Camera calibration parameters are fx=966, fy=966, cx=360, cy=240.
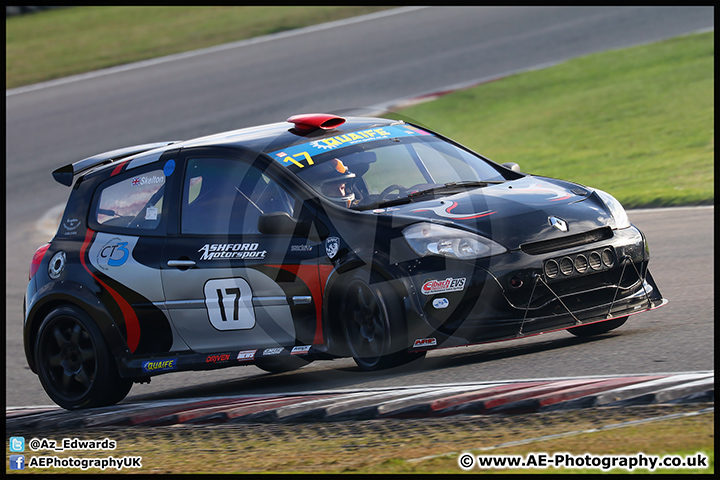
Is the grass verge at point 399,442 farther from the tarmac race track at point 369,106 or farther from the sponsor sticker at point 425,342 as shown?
the sponsor sticker at point 425,342

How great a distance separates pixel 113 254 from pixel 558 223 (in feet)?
10.0

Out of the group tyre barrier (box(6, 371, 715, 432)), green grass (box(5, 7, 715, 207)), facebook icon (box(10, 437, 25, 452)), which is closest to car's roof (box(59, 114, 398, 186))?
tyre barrier (box(6, 371, 715, 432))

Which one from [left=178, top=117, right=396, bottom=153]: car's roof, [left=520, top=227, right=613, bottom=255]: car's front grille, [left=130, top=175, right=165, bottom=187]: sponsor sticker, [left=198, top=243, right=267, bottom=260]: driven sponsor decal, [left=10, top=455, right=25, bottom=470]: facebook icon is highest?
[left=178, top=117, right=396, bottom=153]: car's roof

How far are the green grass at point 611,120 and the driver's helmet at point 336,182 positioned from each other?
6.08 m

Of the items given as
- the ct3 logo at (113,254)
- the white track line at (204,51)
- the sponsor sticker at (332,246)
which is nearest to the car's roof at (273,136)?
the ct3 logo at (113,254)

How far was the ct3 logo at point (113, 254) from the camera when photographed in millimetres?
6617

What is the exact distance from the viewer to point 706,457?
3656mm

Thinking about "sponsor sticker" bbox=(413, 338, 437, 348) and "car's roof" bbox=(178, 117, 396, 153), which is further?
"car's roof" bbox=(178, 117, 396, 153)

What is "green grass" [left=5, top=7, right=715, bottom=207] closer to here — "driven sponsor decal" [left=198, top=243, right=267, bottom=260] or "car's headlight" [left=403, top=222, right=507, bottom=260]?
"car's headlight" [left=403, top=222, right=507, bottom=260]

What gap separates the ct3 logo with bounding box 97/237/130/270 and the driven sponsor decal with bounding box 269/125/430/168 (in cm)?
129

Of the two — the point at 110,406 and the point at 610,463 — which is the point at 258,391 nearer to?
the point at 110,406

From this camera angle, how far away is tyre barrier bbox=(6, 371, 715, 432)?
15.0 feet

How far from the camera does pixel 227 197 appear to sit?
6262mm

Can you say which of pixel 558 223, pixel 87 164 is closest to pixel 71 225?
pixel 87 164
